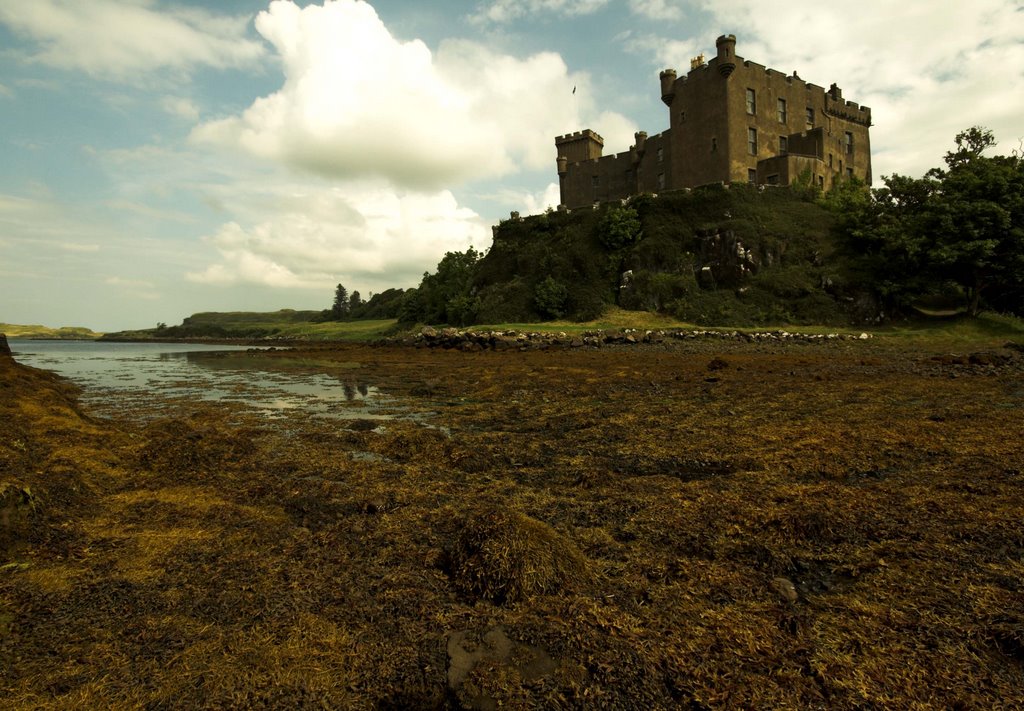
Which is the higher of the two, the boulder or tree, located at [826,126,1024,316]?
tree, located at [826,126,1024,316]

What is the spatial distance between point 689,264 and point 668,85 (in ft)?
77.2

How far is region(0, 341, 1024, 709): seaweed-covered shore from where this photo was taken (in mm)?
2936

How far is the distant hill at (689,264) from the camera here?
132ft

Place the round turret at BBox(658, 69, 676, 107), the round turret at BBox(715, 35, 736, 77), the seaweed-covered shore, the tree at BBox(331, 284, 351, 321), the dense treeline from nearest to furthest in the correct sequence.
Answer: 1. the seaweed-covered shore
2. the dense treeline
3. the round turret at BBox(715, 35, 736, 77)
4. the round turret at BBox(658, 69, 676, 107)
5. the tree at BBox(331, 284, 351, 321)

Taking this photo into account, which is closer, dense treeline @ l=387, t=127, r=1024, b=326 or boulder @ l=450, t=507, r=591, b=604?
boulder @ l=450, t=507, r=591, b=604

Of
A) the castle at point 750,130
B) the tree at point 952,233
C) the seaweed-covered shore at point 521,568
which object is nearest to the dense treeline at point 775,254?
the tree at point 952,233

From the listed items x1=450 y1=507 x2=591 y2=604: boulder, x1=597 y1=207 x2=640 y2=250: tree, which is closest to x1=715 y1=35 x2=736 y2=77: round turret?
x1=597 y1=207 x2=640 y2=250: tree

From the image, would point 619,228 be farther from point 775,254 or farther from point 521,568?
point 521,568

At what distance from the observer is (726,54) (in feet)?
163

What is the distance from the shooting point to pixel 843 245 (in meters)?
41.8

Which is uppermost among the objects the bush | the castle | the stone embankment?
the castle

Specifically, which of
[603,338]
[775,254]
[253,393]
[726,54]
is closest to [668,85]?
[726,54]

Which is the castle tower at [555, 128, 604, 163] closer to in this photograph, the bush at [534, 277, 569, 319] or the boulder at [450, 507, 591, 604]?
the bush at [534, 277, 569, 319]

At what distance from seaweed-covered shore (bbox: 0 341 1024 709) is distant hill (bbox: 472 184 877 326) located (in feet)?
111
